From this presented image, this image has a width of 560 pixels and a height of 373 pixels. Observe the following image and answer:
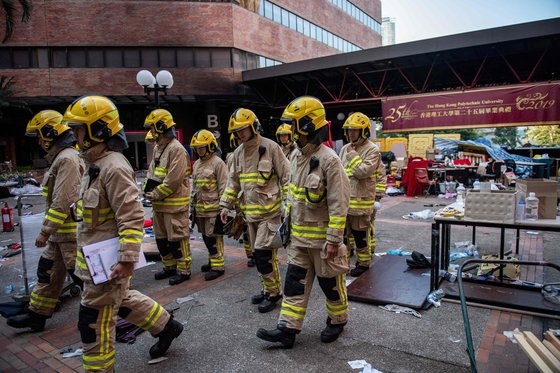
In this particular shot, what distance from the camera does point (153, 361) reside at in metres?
3.48

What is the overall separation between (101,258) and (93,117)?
41.8 inches

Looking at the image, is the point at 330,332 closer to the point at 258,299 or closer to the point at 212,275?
the point at 258,299

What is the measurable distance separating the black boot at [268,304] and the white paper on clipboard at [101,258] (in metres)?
2.04

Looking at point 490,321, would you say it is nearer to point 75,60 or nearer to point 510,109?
point 510,109

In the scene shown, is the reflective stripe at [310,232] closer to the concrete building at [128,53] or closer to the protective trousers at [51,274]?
the protective trousers at [51,274]

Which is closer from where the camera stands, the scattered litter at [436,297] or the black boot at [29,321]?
the black boot at [29,321]

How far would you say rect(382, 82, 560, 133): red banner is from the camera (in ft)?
46.0

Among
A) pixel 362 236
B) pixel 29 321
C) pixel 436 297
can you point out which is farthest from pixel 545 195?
pixel 29 321

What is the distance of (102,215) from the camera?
301 cm

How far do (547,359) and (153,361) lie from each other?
120 inches

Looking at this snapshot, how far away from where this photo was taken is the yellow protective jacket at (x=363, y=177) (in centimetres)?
565

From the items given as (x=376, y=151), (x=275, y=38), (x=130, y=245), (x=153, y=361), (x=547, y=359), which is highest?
(x=275, y=38)

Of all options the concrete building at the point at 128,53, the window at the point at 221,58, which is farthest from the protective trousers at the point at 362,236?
the window at the point at 221,58

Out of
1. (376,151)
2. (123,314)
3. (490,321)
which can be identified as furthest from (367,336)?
(376,151)
